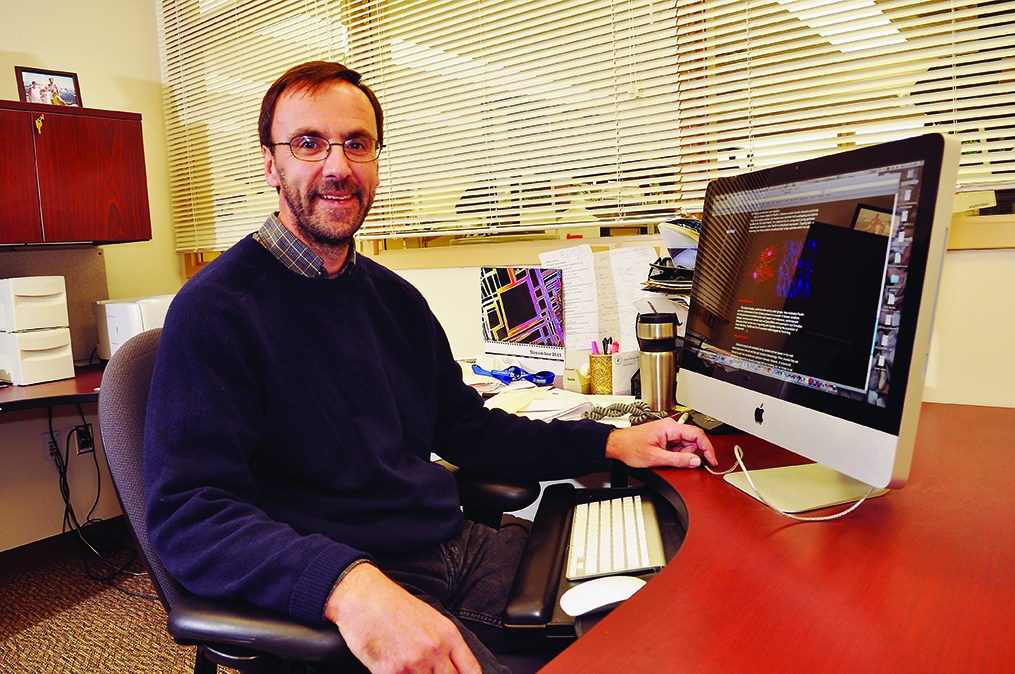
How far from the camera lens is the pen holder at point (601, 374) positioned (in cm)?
187

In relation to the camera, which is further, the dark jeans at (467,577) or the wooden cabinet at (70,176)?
the wooden cabinet at (70,176)

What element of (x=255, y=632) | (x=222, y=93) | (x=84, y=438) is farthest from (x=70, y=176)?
(x=255, y=632)

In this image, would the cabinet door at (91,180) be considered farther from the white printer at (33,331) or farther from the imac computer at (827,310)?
the imac computer at (827,310)

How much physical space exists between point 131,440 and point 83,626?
1.86 meters

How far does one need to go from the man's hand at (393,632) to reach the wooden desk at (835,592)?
22 cm

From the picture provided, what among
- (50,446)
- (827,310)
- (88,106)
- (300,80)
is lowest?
(50,446)

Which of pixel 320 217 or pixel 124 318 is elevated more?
pixel 320 217

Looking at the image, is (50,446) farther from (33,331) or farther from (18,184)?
(18,184)

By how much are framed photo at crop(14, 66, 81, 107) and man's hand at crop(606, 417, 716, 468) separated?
9.02ft

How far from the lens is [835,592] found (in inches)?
30.0

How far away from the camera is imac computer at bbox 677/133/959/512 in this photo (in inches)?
33.7

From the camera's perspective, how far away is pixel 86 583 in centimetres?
278

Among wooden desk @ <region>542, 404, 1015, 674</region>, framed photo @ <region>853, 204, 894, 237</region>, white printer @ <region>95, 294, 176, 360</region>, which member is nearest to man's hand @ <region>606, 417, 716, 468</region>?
wooden desk @ <region>542, 404, 1015, 674</region>

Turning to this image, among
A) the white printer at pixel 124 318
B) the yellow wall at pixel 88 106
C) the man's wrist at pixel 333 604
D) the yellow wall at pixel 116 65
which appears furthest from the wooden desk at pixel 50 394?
the man's wrist at pixel 333 604
